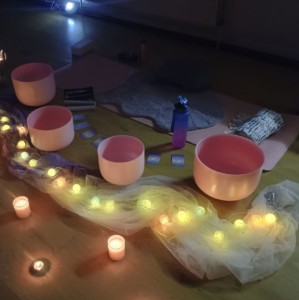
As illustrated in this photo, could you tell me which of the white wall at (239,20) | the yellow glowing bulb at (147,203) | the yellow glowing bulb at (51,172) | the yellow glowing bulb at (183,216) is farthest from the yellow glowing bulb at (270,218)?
the white wall at (239,20)

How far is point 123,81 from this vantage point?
1.97 m

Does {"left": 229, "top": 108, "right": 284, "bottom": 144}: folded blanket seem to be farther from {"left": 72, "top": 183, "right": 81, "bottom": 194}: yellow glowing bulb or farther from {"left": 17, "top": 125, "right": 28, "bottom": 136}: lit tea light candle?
{"left": 17, "top": 125, "right": 28, "bottom": 136}: lit tea light candle

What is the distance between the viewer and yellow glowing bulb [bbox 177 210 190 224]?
3.85 ft

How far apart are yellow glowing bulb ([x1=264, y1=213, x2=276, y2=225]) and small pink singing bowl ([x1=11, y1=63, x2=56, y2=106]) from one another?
1111 millimetres

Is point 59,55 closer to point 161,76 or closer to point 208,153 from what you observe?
point 161,76

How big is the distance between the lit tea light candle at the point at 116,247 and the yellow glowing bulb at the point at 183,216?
0.19 meters

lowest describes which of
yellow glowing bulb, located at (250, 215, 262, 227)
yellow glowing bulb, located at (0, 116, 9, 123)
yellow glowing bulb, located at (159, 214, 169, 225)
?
yellow glowing bulb, located at (159, 214, 169, 225)

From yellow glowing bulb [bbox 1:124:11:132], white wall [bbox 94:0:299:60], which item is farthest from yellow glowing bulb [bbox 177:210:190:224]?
white wall [bbox 94:0:299:60]

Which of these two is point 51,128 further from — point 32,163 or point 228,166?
point 228,166

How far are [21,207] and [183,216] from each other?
1.70 ft

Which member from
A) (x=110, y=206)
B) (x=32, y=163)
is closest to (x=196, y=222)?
(x=110, y=206)

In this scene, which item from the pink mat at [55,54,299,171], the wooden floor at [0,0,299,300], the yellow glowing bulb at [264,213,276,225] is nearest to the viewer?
the wooden floor at [0,0,299,300]

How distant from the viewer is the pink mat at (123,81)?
60.4 inches

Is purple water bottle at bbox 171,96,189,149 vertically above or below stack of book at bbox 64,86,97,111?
above
